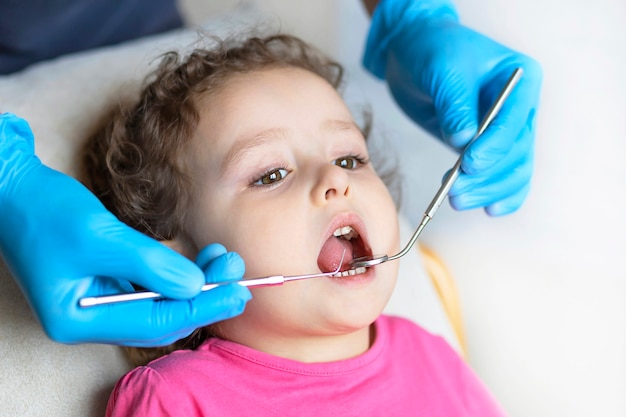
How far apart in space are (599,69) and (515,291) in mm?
572

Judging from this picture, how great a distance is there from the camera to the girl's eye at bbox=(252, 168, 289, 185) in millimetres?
1164

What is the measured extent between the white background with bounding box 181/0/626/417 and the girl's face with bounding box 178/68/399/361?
26.3 inches

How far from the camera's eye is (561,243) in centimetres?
176

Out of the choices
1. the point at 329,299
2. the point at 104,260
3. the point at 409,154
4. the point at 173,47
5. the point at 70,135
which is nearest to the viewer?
the point at 104,260

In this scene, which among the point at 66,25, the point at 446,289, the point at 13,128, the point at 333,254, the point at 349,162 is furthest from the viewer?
the point at 446,289

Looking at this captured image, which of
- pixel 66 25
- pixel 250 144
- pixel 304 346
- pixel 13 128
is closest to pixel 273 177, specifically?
pixel 250 144

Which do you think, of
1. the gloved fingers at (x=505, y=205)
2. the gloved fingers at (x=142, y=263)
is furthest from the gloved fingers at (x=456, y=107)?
the gloved fingers at (x=142, y=263)

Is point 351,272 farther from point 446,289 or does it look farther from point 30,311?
point 446,289

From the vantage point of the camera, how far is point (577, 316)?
172 centimetres

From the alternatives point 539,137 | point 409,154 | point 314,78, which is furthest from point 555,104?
point 314,78

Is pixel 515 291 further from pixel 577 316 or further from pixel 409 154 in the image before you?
pixel 409 154

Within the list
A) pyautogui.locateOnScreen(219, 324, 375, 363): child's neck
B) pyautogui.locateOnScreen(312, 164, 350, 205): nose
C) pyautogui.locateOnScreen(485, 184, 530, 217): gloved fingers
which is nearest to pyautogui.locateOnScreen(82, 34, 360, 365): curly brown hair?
pyautogui.locateOnScreen(219, 324, 375, 363): child's neck

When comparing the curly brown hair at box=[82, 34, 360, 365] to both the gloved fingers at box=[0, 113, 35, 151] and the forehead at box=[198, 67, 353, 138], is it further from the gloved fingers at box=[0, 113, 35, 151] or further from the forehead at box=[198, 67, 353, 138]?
the gloved fingers at box=[0, 113, 35, 151]

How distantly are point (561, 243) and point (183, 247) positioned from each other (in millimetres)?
983
